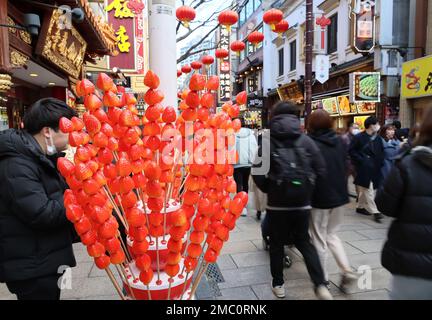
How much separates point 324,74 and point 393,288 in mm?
11513

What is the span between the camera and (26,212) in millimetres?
1788

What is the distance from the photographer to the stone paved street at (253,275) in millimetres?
3494

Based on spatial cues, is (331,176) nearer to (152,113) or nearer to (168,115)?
(168,115)

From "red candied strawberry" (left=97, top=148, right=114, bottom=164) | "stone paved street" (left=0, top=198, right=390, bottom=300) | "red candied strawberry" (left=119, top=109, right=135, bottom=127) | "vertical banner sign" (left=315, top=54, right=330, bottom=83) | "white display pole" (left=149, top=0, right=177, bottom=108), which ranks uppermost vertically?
"vertical banner sign" (left=315, top=54, right=330, bottom=83)

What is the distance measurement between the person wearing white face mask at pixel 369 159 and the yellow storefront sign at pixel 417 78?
213 inches

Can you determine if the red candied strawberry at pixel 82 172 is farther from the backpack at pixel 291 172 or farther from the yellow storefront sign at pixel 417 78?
the yellow storefront sign at pixel 417 78

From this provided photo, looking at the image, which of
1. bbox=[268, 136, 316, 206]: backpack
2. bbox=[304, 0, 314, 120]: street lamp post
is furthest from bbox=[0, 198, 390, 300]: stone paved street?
bbox=[304, 0, 314, 120]: street lamp post

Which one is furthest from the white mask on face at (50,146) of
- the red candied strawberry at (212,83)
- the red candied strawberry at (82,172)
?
the red candied strawberry at (212,83)

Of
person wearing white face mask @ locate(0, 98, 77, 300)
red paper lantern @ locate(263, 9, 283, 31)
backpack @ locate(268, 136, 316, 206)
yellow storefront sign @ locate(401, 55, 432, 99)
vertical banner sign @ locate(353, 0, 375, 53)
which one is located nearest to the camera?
person wearing white face mask @ locate(0, 98, 77, 300)

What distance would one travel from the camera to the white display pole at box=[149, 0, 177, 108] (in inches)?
151

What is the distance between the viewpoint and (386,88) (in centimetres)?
1166

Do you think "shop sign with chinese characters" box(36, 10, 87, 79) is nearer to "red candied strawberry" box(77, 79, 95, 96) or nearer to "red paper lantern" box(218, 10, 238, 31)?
"red paper lantern" box(218, 10, 238, 31)
